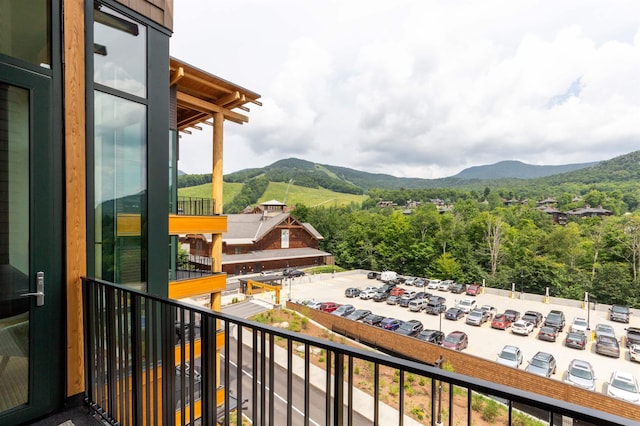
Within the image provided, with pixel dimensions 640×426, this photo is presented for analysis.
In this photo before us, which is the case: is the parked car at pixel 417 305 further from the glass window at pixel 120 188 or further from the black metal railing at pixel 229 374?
the black metal railing at pixel 229 374

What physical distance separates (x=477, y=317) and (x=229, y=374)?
16760mm

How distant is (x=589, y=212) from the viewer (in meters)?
36.7

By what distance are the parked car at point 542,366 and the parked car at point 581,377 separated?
0.44 metres

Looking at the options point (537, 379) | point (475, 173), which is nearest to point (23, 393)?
point (537, 379)

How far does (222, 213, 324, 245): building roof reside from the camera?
25.6 metres

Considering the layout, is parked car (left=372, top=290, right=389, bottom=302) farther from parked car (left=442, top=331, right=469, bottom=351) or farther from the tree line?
the tree line

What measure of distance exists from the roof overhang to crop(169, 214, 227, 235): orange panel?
7.95ft

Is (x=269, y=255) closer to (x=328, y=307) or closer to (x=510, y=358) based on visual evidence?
(x=328, y=307)

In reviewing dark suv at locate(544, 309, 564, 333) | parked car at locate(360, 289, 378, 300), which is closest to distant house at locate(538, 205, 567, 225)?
dark suv at locate(544, 309, 564, 333)

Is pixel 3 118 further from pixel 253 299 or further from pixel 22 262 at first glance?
pixel 253 299

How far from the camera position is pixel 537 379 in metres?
9.25

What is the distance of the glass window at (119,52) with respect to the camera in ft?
7.95

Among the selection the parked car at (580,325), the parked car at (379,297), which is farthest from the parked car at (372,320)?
the parked car at (580,325)

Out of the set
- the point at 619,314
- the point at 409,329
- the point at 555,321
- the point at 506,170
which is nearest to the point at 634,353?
the point at 555,321
